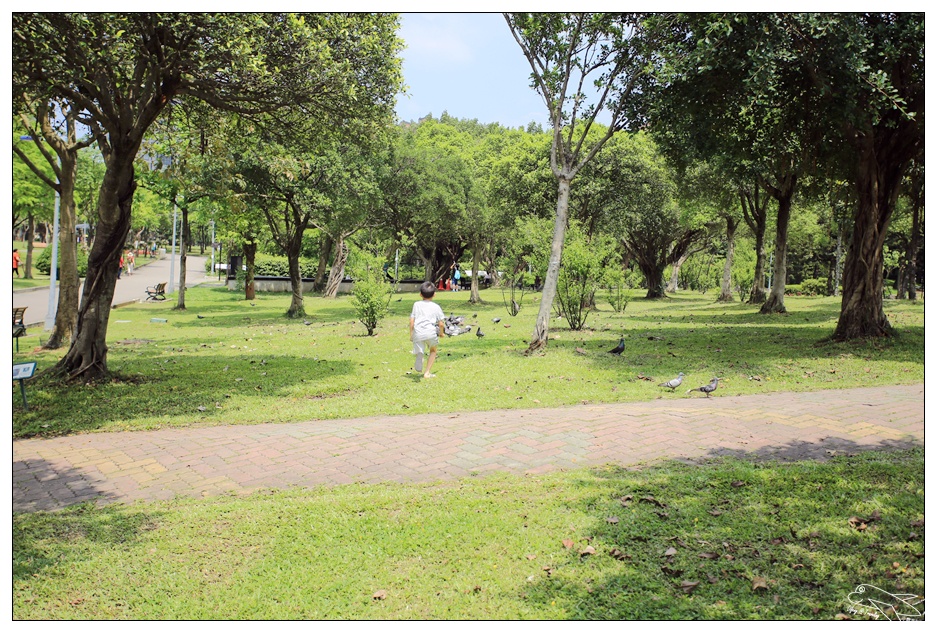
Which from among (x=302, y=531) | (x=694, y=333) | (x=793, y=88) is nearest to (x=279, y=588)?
(x=302, y=531)

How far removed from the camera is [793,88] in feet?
34.6

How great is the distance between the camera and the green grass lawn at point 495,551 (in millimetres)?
3115

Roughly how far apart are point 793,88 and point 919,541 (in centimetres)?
880

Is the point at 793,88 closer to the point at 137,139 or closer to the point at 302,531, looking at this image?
the point at 137,139

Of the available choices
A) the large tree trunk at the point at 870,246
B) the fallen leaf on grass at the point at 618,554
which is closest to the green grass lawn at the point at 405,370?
the large tree trunk at the point at 870,246

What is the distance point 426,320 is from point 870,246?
7.92 m

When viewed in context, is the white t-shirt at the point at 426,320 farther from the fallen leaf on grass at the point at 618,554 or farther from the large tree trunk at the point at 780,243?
the large tree trunk at the point at 780,243

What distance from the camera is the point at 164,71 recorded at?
7.31m

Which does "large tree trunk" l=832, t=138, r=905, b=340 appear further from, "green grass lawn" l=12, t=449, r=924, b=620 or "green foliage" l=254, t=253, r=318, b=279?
"green foliage" l=254, t=253, r=318, b=279

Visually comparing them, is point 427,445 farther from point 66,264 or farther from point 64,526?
point 66,264

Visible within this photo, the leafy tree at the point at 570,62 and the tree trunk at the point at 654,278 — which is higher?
the leafy tree at the point at 570,62

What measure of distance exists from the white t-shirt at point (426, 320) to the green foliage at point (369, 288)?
5799 mm

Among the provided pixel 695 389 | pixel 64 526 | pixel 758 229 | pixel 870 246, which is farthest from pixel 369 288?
pixel 758 229

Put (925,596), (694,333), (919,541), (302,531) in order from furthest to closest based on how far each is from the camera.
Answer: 1. (694,333)
2. (302,531)
3. (919,541)
4. (925,596)
